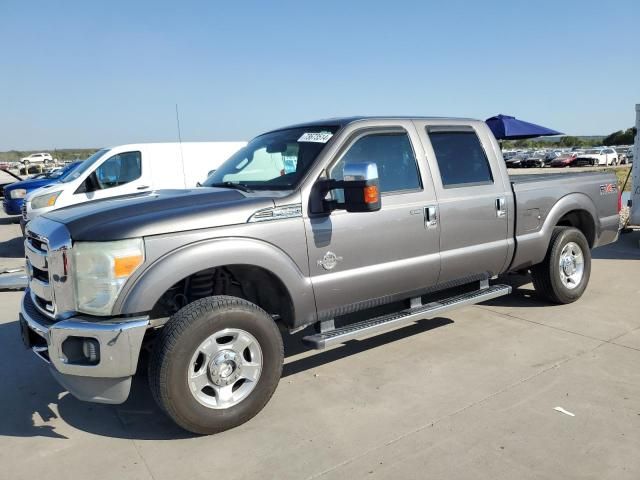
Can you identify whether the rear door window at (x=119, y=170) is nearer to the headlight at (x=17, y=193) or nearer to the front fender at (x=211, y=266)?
the headlight at (x=17, y=193)

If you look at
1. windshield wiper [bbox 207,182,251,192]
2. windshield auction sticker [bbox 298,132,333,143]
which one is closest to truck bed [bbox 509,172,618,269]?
windshield auction sticker [bbox 298,132,333,143]

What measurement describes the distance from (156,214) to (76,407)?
1.63 m

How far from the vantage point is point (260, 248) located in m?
3.36

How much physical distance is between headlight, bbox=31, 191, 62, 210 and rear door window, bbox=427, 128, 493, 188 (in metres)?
7.26

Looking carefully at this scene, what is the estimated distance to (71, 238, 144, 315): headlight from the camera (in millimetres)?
2963

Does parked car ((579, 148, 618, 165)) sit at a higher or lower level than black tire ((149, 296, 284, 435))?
higher

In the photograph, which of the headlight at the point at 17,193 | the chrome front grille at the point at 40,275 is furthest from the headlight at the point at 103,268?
the headlight at the point at 17,193

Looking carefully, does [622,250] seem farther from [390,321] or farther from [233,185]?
[233,185]

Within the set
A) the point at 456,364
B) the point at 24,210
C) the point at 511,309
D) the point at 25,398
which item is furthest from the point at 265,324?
the point at 24,210

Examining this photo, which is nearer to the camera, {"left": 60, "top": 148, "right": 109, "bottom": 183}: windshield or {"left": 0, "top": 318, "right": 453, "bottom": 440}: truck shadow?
{"left": 0, "top": 318, "right": 453, "bottom": 440}: truck shadow

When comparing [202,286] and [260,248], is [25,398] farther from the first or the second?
[260,248]

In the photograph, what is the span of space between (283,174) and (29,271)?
75.2 inches

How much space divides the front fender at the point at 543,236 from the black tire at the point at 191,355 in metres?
2.78

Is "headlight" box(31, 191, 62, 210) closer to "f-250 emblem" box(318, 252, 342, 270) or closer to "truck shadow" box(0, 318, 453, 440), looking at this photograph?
"truck shadow" box(0, 318, 453, 440)
